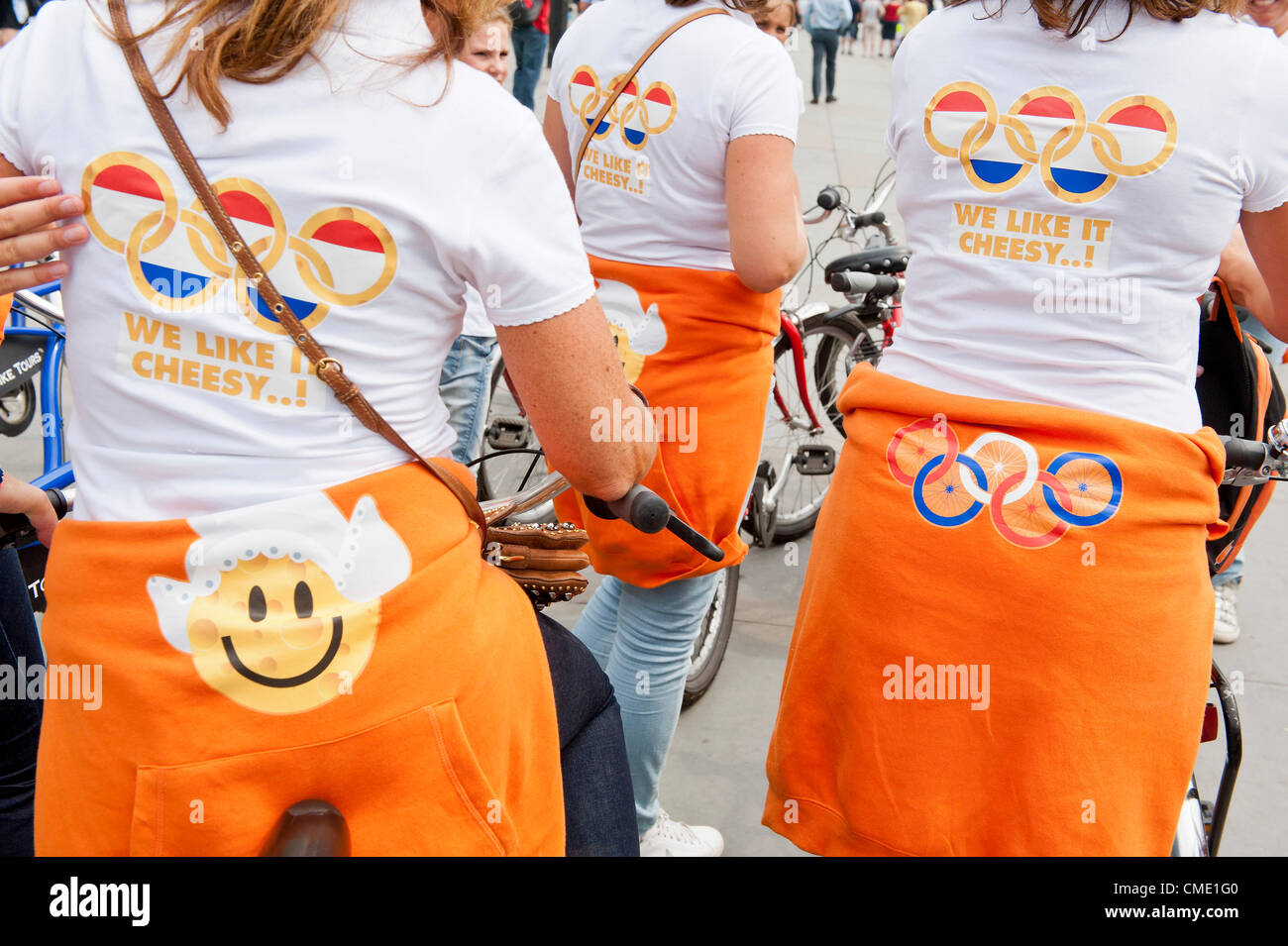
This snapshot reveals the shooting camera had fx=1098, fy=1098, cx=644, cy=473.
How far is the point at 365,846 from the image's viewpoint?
49.6 inches

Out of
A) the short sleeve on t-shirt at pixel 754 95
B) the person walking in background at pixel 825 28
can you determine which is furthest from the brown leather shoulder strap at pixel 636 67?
the person walking in background at pixel 825 28

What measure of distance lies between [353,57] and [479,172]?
0.59 feet

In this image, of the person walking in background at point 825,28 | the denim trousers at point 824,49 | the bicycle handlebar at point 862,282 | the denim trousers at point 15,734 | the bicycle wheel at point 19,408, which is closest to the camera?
the denim trousers at point 15,734

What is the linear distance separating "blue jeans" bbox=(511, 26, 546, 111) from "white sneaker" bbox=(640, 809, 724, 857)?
28.3 feet

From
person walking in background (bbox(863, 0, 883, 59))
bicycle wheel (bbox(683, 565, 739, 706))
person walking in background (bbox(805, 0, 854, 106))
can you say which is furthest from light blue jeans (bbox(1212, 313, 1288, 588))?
person walking in background (bbox(863, 0, 883, 59))

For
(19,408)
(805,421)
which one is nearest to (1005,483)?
(805,421)

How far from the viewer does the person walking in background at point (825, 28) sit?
15008mm

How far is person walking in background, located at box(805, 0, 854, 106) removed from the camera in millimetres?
15008

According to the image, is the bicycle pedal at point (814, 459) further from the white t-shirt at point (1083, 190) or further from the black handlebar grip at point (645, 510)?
the black handlebar grip at point (645, 510)

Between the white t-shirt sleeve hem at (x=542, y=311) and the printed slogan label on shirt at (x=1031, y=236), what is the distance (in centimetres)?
71

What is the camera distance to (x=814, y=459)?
4.16m

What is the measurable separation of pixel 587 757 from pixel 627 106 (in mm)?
1328

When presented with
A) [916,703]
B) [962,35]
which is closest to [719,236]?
[962,35]
